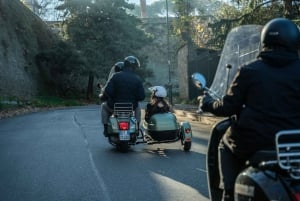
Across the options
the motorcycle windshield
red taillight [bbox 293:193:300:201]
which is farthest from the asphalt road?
the motorcycle windshield

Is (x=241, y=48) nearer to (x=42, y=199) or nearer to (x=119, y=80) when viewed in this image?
(x=119, y=80)

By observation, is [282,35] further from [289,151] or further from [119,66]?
[119,66]

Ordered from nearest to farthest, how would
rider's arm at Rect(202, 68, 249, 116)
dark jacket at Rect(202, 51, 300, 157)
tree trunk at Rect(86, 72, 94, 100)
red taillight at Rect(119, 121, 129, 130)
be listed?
dark jacket at Rect(202, 51, 300, 157) < rider's arm at Rect(202, 68, 249, 116) < red taillight at Rect(119, 121, 129, 130) < tree trunk at Rect(86, 72, 94, 100)

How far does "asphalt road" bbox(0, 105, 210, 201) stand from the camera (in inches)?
263

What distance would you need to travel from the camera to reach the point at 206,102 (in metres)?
3.97

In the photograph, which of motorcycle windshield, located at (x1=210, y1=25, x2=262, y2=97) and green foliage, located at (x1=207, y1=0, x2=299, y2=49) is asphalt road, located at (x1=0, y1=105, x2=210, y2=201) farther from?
green foliage, located at (x1=207, y1=0, x2=299, y2=49)

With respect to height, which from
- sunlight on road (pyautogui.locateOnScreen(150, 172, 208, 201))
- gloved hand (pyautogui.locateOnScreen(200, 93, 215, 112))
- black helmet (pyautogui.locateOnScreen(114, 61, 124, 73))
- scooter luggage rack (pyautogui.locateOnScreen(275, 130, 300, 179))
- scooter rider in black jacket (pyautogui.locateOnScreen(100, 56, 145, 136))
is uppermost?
gloved hand (pyautogui.locateOnScreen(200, 93, 215, 112))

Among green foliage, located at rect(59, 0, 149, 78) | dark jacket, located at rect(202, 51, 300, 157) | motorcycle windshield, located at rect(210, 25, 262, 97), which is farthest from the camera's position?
green foliage, located at rect(59, 0, 149, 78)

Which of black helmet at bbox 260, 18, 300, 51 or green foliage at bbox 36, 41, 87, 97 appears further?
green foliage at bbox 36, 41, 87, 97

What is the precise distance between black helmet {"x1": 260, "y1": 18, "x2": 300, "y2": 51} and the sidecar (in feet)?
20.7

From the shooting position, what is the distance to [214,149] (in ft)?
14.1

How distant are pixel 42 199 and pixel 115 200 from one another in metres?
0.90

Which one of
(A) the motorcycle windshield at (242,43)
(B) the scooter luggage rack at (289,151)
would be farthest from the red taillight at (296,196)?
(A) the motorcycle windshield at (242,43)

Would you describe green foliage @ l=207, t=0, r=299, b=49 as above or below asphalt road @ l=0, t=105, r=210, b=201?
above
